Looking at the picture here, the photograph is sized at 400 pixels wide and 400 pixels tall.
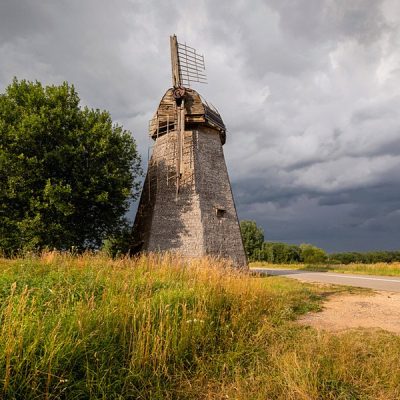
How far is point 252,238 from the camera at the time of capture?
60000 millimetres

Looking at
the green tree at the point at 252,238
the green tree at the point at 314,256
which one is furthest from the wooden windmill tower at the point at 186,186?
the green tree at the point at 252,238

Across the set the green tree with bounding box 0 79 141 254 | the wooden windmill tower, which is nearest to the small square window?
the wooden windmill tower

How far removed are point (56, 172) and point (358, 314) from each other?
1523 cm

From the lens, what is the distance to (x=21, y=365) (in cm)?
311

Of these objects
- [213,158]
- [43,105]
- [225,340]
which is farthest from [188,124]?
[225,340]

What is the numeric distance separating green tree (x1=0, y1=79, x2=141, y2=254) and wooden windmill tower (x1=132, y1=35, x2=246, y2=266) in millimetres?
2002

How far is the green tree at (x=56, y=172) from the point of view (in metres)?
14.7

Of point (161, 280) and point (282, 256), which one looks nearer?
point (161, 280)

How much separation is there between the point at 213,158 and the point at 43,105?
400 inches

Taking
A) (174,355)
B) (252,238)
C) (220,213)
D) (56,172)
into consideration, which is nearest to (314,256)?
(252,238)

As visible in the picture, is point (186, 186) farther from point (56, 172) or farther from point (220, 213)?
point (56, 172)

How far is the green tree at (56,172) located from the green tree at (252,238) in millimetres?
42778

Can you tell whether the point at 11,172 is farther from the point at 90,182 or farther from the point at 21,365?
the point at 21,365

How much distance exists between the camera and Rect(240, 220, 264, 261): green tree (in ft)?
189
